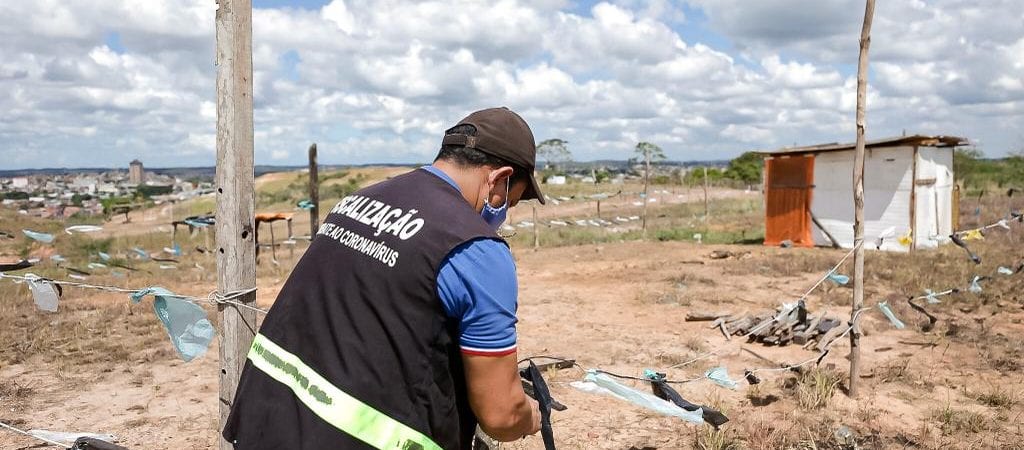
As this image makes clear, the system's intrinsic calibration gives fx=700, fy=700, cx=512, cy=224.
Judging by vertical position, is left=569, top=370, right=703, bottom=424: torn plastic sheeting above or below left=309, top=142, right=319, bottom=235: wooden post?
below

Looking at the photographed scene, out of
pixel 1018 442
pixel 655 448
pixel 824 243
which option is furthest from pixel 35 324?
pixel 824 243

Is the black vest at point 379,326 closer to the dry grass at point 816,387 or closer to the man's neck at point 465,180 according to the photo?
the man's neck at point 465,180

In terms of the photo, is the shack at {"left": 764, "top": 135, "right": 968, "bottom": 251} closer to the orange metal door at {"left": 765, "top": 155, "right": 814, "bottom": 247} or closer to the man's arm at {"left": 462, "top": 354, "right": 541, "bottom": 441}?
the orange metal door at {"left": 765, "top": 155, "right": 814, "bottom": 247}

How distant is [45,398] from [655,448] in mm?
5004

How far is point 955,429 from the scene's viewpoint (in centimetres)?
500

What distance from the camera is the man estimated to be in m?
1.68

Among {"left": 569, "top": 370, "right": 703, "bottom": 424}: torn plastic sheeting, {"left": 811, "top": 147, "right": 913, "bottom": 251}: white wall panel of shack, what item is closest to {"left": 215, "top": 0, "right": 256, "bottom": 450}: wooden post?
{"left": 569, "top": 370, "right": 703, "bottom": 424}: torn plastic sheeting

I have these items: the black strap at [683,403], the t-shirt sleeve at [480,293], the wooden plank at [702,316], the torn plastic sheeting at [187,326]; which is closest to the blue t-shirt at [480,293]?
the t-shirt sleeve at [480,293]

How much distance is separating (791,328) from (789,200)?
32.4 ft

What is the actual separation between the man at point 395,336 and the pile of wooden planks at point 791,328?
20.9ft

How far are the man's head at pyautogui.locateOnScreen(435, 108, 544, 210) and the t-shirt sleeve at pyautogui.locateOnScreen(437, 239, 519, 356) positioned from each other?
298mm

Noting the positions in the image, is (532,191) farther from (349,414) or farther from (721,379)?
(721,379)

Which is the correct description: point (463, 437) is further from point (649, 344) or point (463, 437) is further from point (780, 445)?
point (649, 344)

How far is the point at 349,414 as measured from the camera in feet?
5.57
